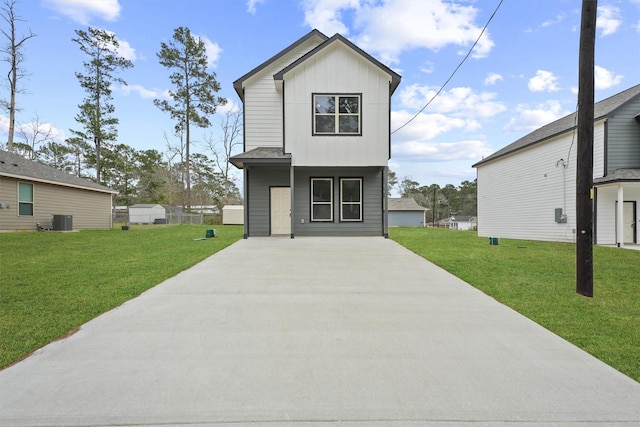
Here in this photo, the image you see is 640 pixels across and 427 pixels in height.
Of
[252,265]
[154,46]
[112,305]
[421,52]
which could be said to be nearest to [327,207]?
[252,265]

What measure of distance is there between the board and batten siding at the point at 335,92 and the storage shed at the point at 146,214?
29.4m

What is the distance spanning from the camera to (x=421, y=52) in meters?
15.9

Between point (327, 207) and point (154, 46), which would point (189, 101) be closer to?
point (154, 46)

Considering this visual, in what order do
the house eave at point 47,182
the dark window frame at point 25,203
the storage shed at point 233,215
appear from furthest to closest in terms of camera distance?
the storage shed at point 233,215
the dark window frame at point 25,203
the house eave at point 47,182

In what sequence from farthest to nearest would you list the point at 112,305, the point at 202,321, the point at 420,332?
the point at 112,305 → the point at 202,321 → the point at 420,332

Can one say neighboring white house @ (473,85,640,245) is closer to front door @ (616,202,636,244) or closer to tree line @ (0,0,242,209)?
front door @ (616,202,636,244)

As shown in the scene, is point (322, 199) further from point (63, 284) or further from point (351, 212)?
point (63, 284)

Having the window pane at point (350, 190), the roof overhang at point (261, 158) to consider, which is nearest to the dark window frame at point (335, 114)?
the roof overhang at point (261, 158)

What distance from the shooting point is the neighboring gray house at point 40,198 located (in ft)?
54.5

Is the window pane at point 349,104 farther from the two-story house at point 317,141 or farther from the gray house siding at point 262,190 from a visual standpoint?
the gray house siding at point 262,190

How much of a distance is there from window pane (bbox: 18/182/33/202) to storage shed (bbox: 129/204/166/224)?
64.0 ft

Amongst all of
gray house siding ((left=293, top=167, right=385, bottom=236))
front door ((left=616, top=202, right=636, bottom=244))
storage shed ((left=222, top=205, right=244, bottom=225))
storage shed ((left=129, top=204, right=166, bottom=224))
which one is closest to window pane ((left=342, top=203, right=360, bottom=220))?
gray house siding ((left=293, top=167, right=385, bottom=236))

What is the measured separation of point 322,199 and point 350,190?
48.6 inches

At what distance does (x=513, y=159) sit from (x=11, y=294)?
854 inches
